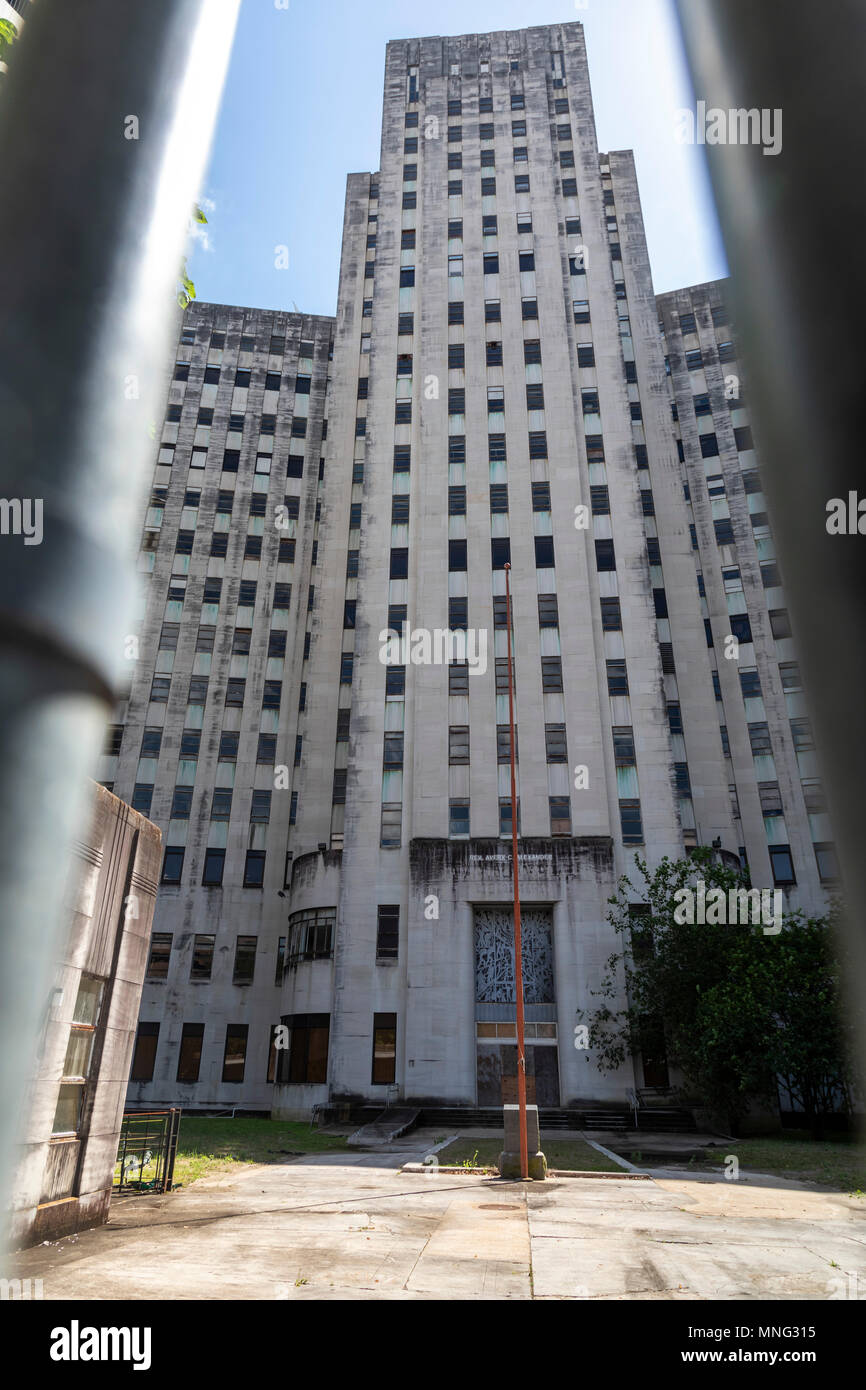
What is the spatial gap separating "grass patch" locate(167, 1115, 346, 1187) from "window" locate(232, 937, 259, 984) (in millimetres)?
7770

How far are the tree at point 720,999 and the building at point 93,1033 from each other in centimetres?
1988

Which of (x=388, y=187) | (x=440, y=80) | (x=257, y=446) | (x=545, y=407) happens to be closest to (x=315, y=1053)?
(x=545, y=407)

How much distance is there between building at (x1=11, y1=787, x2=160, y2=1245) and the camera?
920 centimetres

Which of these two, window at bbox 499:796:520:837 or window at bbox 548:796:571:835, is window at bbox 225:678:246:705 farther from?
window at bbox 548:796:571:835

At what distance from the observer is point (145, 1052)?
40656mm

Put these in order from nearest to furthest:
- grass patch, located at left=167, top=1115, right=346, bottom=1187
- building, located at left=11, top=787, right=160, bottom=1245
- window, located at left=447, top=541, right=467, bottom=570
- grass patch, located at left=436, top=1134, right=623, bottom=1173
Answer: building, located at left=11, top=787, right=160, bottom=1245
grass patch, located at left=167, top=1115, right=346, bottom=1187
grass patch, located at left=436, top=1134, right=623, bottom=1173
window, located at left=447, top=541, right=467, bottom=570

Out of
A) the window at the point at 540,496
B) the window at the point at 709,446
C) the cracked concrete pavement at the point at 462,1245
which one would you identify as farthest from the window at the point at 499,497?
the cracked concrete pavement at the point at 462,1245

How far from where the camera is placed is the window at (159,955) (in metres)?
41.8

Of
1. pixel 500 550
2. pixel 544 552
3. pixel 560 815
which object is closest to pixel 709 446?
pixel 544 552

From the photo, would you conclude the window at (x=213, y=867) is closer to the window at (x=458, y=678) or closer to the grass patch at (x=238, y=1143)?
the grass patch at (x=238, y=1143)

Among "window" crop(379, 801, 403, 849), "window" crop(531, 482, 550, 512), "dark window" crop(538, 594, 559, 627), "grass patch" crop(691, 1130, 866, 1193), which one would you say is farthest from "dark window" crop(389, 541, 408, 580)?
"grass patch" crop(691, 1130, 866, 1193)

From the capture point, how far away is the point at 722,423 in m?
52.3
